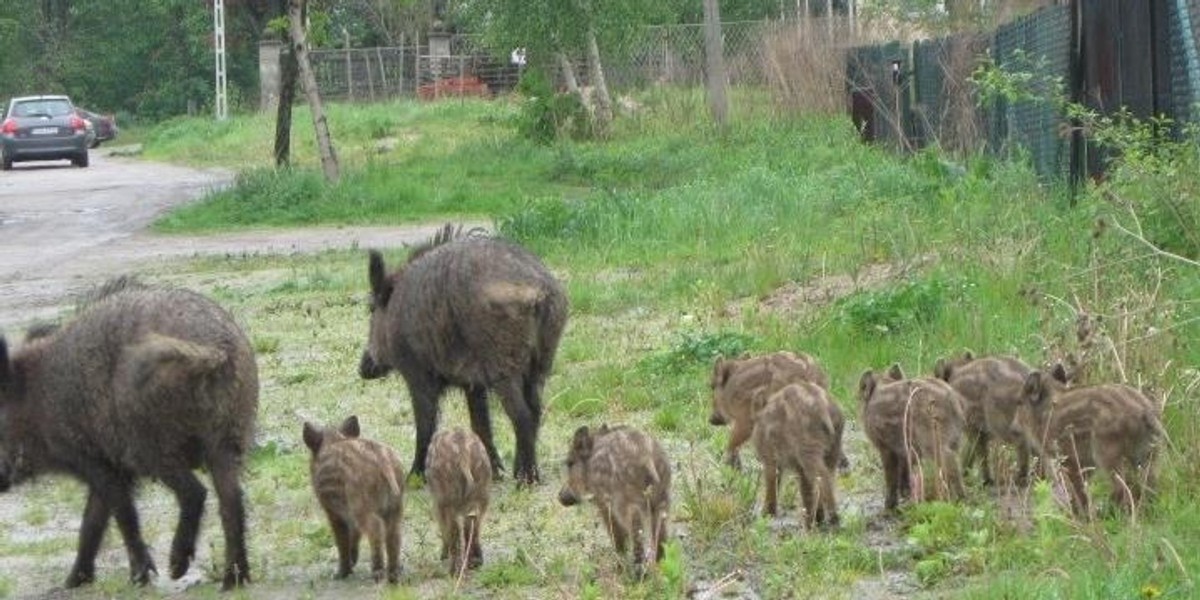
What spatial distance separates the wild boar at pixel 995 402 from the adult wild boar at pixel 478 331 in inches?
84.2

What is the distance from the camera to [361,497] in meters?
8.51

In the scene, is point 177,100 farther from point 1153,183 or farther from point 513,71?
point 1153,183

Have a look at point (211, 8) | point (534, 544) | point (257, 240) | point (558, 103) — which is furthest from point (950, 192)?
point (211, 8)

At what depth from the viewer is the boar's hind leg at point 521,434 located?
10.4 meters

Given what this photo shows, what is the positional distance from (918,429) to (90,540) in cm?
355

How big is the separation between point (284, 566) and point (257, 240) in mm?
17812

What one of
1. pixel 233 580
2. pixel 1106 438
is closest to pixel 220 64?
pixel 233 580

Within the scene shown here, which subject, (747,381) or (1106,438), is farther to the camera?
(747,381)

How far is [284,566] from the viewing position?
9305mm

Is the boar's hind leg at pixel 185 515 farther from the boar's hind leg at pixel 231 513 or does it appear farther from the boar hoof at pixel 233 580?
the boar hoof at pixel 233 580

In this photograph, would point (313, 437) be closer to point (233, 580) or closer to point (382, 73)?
point (233, 580)

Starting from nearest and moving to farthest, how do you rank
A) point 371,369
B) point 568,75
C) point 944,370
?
point 944,370 < point 371,369 < point 568,75

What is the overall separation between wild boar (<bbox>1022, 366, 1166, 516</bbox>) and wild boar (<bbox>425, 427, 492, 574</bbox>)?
7.30 ft

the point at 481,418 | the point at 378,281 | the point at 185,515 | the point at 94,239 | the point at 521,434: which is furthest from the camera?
the point at 94,239
